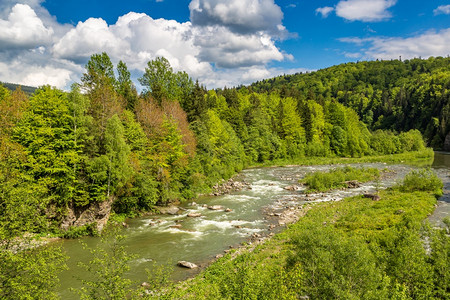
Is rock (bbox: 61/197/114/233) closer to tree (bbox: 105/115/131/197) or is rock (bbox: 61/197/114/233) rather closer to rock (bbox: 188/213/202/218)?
tree (bbox: 105/115/131/197)

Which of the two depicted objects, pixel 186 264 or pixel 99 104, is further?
pixel 99 104

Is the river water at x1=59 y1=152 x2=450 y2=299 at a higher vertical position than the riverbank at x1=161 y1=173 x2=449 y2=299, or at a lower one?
lower

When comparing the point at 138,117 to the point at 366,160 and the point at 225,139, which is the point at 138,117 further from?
the point at 366,160

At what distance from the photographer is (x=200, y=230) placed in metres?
30.0

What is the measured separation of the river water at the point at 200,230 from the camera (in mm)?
22625

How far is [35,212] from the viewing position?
13.5m

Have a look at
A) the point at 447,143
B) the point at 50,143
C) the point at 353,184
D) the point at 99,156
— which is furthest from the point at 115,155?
the point at 447,143

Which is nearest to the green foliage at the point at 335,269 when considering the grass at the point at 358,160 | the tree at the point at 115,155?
the tree at the point at 115,155

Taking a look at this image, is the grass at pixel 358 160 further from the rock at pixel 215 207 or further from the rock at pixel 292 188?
the rock at pixel 215 207

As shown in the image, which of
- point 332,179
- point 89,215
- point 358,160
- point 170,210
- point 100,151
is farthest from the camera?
point 358,160

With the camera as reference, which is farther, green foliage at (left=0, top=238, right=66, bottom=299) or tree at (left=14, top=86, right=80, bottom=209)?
tree at (left=14, top=86, right=80, bottom=209)

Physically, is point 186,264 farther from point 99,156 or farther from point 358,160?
point 358,160

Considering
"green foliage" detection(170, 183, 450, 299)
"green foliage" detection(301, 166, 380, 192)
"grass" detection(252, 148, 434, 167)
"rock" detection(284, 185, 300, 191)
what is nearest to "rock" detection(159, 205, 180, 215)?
"green foliage" detection(170, 183, 450, 299)

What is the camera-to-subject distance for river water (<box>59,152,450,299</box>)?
22.6 metres
